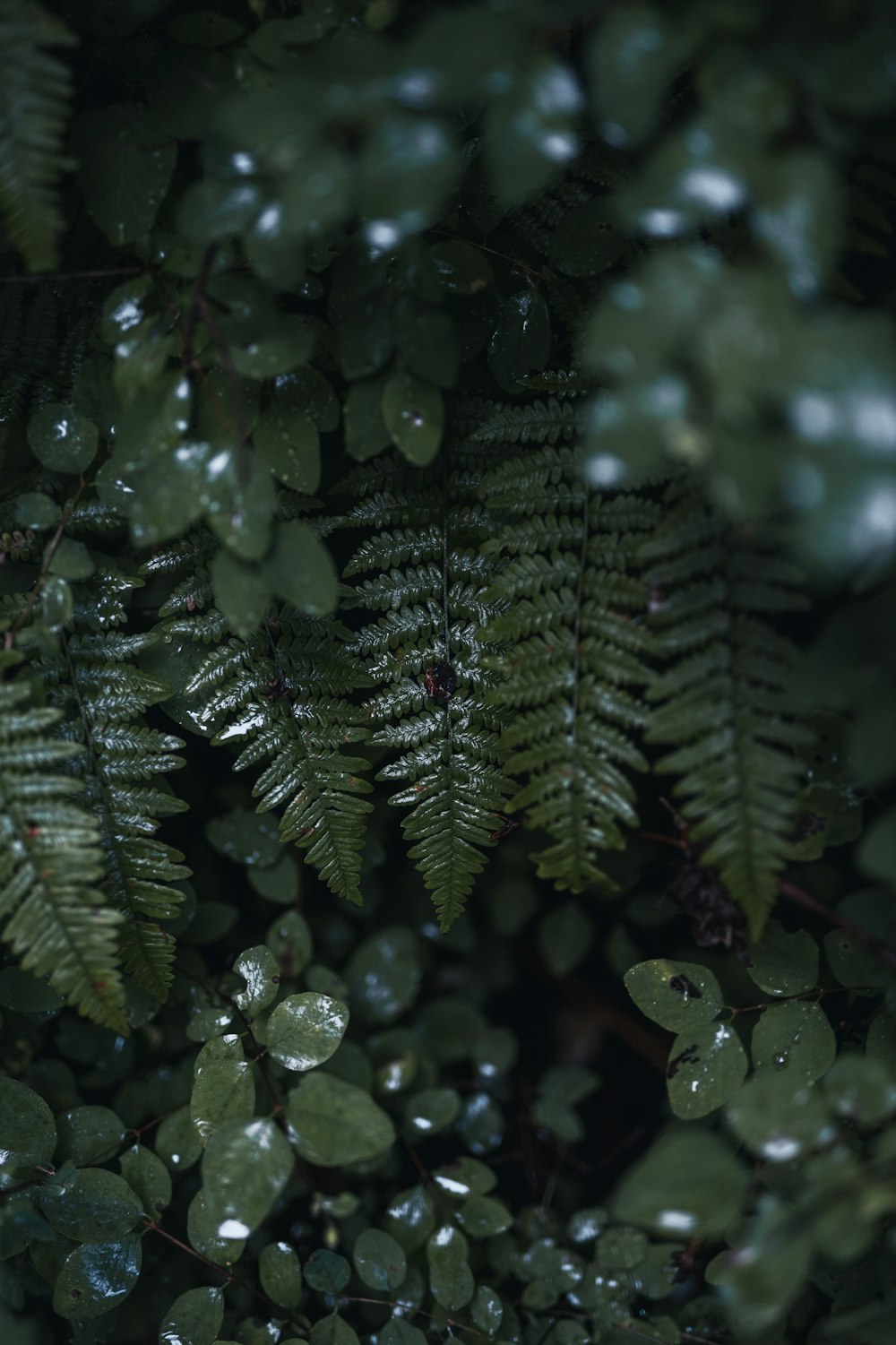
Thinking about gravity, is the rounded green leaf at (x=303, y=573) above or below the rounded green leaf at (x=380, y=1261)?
above

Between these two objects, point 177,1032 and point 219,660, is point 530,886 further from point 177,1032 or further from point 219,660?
point 219,660

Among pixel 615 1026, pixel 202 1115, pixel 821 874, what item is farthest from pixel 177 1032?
pixel 821 874

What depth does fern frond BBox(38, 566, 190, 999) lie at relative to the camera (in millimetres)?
1820

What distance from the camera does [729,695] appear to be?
4.89 ft

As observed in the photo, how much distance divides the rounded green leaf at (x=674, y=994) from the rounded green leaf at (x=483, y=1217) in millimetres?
799

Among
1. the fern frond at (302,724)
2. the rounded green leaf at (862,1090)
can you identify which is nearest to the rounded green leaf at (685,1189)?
the rounded green leaf at (862,1090)

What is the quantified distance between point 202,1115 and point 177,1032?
A: 22.2 inches

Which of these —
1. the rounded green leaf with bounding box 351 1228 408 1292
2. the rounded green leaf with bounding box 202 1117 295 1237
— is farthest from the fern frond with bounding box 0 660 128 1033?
the rounded green leaf with bounding box 351 1228 408 1292

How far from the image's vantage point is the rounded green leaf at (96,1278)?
187cm

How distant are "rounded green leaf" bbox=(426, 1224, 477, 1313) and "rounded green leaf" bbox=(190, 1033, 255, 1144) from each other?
2.24 ft

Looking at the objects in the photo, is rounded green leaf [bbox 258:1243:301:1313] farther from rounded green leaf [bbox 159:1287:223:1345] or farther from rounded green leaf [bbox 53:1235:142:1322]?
rounded green leaf [bbox 53:1235:142:1322]

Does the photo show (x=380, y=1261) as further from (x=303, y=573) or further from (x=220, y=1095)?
(x=303, y=573)

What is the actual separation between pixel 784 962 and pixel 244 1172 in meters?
1.28

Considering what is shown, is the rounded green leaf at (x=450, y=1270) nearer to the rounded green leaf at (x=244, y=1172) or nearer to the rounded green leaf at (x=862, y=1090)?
the rounded green leaf at (x=244, y=1172)
